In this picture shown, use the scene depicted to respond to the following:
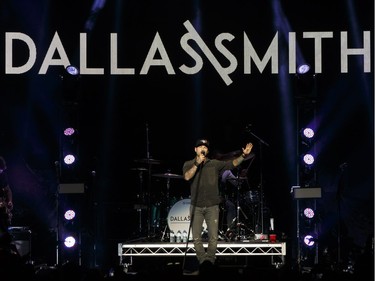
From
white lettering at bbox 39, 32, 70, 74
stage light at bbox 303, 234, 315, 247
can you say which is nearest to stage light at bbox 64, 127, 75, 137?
white lettering at bbox 39, 32, 70, 74

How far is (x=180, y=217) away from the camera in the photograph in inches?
556

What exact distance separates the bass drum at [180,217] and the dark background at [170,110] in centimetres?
64

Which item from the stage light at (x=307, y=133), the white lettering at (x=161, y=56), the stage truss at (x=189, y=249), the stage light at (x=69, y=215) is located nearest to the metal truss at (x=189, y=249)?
the stage truss at (x=189, y=249)

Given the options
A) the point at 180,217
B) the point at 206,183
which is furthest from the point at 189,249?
the point at 206,183

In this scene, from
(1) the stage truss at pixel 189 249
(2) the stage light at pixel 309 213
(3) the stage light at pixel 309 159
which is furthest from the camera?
(3) the stage light at pixel 309 159

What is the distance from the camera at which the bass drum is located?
14.1 m

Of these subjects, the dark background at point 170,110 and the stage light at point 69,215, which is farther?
the dark background at point 170,110

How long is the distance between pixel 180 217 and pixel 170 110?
235 centimetres

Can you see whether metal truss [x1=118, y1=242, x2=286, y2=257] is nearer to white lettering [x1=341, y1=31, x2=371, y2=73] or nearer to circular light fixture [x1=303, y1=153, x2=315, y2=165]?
circular light fixture [x1=303, y1=153, x2=315, y2=165]

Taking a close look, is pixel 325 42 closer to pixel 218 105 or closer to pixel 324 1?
pixel 324 1

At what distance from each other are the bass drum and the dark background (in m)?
0.64

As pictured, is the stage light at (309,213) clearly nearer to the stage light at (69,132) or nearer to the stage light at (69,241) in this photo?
the stage light at (69,241)

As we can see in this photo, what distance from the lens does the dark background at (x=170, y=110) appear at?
14898 millimetres

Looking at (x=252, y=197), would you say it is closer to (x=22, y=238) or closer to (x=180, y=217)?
(x=180, y=217)
